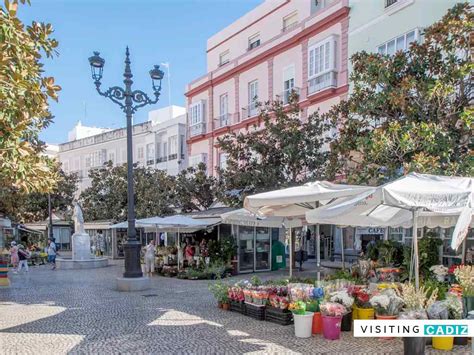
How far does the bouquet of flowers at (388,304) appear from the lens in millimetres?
7223

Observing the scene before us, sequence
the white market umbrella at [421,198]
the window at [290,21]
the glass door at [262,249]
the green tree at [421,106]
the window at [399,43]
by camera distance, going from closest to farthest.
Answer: the white market umbrella at [421,198] → the green tree at [421,106] → the window at [399,43] → the glass door at [262,249] → the window at [290,21]

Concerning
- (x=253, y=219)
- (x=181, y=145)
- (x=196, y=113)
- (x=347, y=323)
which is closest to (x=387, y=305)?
(x=347, y=323)

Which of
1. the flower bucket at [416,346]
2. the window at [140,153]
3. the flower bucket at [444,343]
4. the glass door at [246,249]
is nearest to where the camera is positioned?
the flower bucket at [416,346]

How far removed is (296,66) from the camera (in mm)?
23938

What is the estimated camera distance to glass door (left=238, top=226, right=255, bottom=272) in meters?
19.4

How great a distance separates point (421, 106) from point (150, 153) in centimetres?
2879

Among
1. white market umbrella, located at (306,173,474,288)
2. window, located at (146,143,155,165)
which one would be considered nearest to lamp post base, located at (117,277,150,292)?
white market umbrella, located at (306,173,474,288)

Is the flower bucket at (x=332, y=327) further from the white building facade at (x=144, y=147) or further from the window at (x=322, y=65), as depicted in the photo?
the white building facade at (x=144, y=147)

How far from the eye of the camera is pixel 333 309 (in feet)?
25.4

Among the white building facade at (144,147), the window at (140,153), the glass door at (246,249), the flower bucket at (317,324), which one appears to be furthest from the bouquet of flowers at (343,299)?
the window at (140,153)

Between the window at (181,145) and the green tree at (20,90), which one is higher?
the window at (181,145)

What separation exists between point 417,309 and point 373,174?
4.97 m

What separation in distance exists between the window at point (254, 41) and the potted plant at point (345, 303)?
70.9 feet

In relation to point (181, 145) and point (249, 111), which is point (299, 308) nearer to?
point (249, 111)
